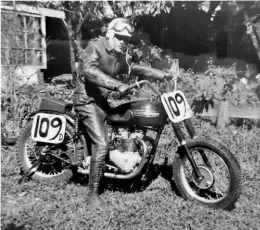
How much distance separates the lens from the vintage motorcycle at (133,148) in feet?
10.6

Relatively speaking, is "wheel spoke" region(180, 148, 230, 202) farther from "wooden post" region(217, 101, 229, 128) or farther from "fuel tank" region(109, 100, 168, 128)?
"wooden post" region(217, 101, 229, 128)

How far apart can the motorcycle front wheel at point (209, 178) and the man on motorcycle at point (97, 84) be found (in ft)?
2.80

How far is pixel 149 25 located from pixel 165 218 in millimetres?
8648

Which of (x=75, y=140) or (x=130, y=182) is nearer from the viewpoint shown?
(x=75, y=140)

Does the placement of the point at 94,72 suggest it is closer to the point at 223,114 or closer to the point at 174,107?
the point at 174,107

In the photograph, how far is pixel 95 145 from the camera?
3.39m

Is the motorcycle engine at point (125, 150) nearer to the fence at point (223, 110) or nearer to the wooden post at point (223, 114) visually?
the fence at point (223, 110)

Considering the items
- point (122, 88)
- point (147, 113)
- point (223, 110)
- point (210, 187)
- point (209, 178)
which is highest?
point (122, 88)

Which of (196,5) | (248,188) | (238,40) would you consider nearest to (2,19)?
(248,188)

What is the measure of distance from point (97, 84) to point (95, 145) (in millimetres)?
697

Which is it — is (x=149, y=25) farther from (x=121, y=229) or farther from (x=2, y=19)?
(x=121, y=229)

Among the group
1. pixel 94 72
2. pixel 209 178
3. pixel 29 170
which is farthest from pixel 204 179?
pixel 29 170

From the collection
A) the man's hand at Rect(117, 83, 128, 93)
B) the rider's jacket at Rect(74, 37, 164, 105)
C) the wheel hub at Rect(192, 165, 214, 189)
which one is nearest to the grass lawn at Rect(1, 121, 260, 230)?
the wheel hub at Rect(192, 165, 214, 189)

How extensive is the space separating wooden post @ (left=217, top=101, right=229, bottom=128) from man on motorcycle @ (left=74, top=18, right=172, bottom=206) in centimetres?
213
